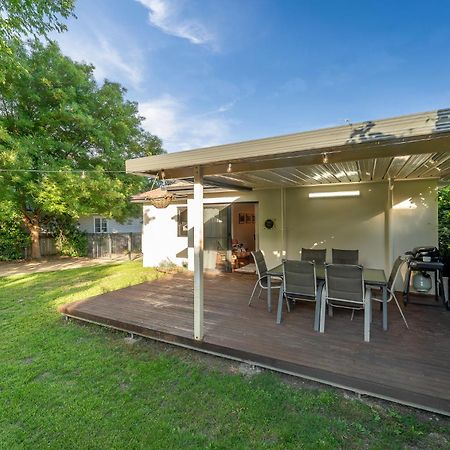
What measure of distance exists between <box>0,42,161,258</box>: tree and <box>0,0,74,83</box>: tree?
5.42 ft

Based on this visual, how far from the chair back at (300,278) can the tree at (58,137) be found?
8.41 meters

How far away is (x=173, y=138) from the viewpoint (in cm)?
1769

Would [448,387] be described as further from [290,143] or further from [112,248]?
[112,248]

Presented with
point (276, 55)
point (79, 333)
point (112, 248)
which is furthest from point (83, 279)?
point (276, 55)

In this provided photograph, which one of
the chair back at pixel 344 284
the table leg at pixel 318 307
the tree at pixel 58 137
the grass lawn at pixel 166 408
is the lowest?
the grass lawn at pixel 166 408

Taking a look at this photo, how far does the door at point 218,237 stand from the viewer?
796 centimetres

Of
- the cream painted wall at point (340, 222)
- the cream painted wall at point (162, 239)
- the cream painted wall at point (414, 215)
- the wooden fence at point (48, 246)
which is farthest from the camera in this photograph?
the wooden fence at point (48, 246)

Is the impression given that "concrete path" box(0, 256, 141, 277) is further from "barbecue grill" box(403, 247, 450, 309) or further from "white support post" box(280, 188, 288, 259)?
"barbecue grill" box(403, 247, 450, 309)

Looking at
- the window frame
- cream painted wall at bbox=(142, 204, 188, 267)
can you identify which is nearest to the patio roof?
cream painted wall at bbox=(142, 204, 188, 267)

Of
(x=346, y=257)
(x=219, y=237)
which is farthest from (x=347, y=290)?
(x=219, y=237)

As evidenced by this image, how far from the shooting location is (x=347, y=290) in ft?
11.5

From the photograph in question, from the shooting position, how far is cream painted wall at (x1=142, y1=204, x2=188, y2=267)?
30.1 ft

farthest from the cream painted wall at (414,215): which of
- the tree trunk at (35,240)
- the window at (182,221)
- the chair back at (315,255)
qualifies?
the tree trunk at (35,240)

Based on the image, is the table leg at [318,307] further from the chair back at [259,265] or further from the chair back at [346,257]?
the chair back at [346,257]
